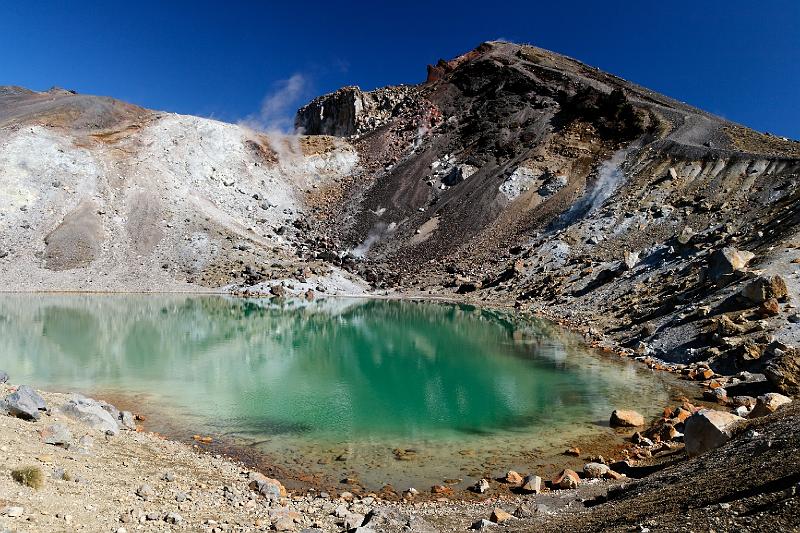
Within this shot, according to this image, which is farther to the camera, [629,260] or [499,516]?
[629,260]

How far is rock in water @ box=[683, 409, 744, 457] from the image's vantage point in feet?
35.0

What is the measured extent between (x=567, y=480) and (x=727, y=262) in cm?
2278

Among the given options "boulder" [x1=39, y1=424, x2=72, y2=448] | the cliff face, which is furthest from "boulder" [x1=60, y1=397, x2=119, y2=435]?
the cliff face

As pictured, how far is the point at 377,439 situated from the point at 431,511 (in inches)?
193

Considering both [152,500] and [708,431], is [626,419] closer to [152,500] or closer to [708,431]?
[708,431]

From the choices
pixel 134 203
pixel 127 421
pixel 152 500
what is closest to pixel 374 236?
pixel 134 203

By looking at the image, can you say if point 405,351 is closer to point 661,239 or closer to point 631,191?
point 661,239

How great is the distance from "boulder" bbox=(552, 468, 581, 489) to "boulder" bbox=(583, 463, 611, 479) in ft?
1.72

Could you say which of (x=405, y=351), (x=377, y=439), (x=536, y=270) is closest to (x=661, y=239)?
(x=536, y=270)

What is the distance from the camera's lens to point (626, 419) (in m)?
16.4

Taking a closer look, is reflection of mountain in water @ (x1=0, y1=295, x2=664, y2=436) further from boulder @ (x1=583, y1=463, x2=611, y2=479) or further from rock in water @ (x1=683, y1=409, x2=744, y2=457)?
rock in water @ (x1=683, y1=409, x2=744, y2=457)

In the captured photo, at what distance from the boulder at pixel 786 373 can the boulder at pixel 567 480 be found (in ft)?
30.5

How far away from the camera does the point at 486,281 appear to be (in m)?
57.6

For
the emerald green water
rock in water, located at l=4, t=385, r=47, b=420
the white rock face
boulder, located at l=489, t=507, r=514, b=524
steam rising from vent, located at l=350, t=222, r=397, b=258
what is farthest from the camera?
steam rising from vent, located at l=350, t=222, r=397, b=258
